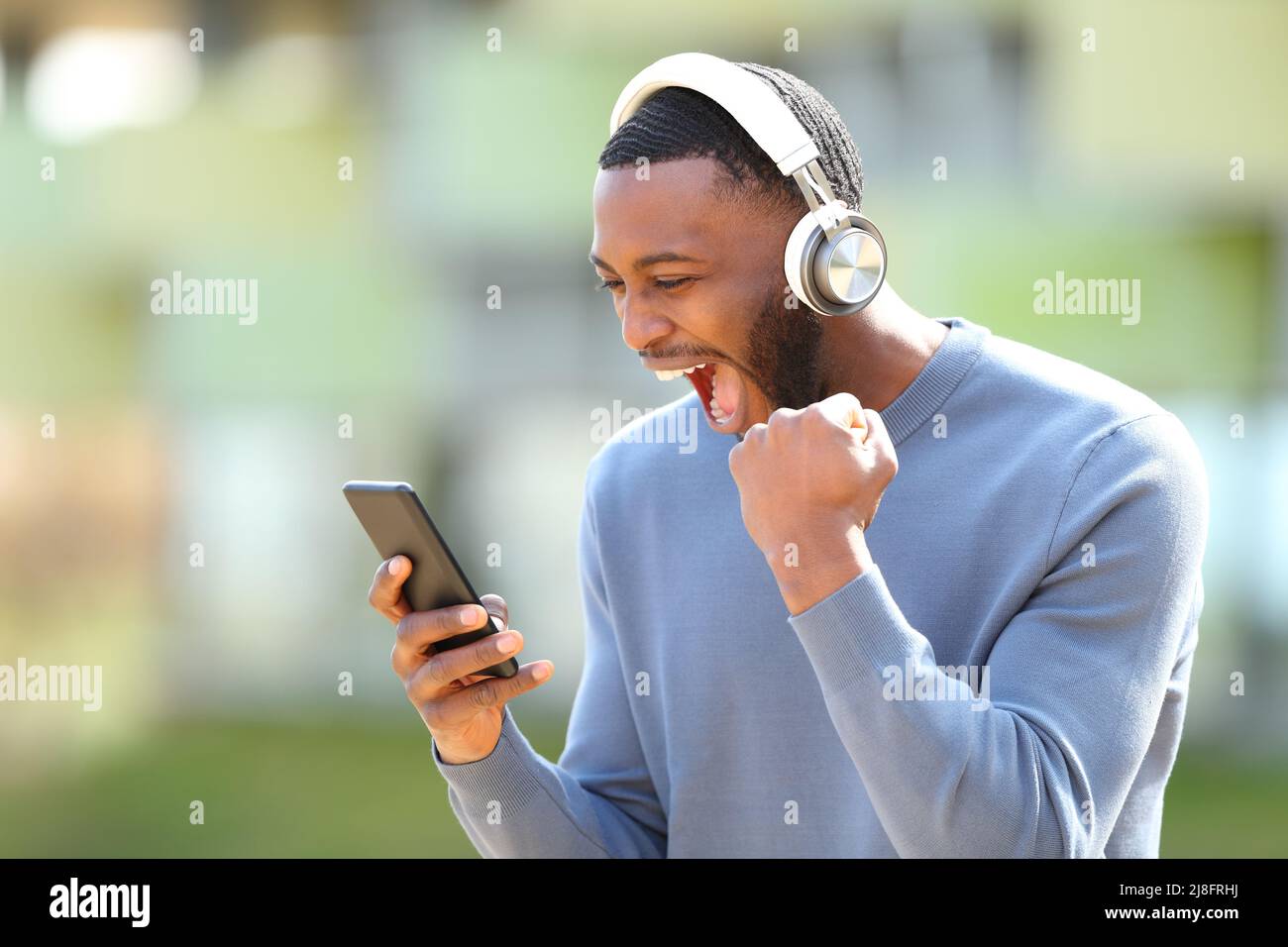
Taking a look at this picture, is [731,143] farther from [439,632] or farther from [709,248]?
[439,632]

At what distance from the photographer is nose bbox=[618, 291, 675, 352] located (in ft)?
6.70

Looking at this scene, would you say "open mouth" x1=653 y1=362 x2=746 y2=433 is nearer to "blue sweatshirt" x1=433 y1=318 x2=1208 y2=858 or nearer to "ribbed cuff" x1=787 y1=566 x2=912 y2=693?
"blue sweatshirt" x1=433 y1=318 x2=1208 y2=858

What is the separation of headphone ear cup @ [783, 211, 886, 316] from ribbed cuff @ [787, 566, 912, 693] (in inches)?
19.6

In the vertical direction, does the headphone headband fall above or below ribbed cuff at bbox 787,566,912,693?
→ above

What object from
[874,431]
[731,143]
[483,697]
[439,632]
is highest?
[731,143]

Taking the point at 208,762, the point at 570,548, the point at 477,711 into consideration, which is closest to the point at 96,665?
the point at 208,762

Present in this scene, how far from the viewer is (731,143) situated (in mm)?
2074

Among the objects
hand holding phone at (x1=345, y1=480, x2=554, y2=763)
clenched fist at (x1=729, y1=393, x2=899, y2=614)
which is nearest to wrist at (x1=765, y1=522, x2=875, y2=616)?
clenched fist at (x1=729, y1=393, x2=899, y2=614)

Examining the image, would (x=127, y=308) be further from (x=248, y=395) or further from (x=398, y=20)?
(x=398, y=20)

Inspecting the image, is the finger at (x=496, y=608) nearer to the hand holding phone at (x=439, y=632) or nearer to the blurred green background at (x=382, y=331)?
the hand holding phone at (x=439, y=632)

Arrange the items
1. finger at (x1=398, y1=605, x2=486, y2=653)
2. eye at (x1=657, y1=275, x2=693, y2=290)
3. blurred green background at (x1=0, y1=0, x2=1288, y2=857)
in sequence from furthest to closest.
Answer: blurred green background at (x1=0, y1=0, x2=1288, y2=857)
eye at (x1=657, y1=275, x2=693, y2=290)
finger at (x1=398, y1=605, x2=486, y2=653)

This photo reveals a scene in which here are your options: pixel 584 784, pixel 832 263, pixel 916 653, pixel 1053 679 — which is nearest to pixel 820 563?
pixel 916 653

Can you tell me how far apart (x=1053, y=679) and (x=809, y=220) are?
0.71 meters
